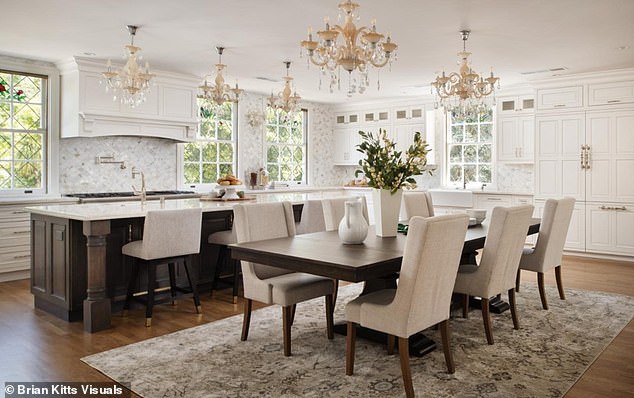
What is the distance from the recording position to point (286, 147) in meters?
9.36

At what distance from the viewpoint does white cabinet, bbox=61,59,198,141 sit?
604 centimetres

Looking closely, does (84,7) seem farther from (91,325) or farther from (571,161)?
(571,161)

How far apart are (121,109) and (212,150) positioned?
2014mm

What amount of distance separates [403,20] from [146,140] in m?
4.19

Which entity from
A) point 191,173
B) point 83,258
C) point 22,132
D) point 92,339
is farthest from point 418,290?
point 191,173

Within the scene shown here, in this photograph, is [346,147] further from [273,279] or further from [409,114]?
→ [273,279]

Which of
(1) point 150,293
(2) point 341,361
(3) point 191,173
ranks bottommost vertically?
(2) point 341,361

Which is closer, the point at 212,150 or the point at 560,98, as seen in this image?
the point at 560,98

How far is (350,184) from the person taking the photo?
9875 mm

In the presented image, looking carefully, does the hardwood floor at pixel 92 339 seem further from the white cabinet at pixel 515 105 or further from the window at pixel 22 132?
the white cabinet at pixel 515 105

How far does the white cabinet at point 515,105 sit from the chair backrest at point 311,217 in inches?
170

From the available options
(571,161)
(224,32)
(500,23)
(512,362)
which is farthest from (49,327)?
(571,161)

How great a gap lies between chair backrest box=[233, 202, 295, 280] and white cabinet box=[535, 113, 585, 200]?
4.77 meters

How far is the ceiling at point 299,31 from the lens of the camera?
4.09m
